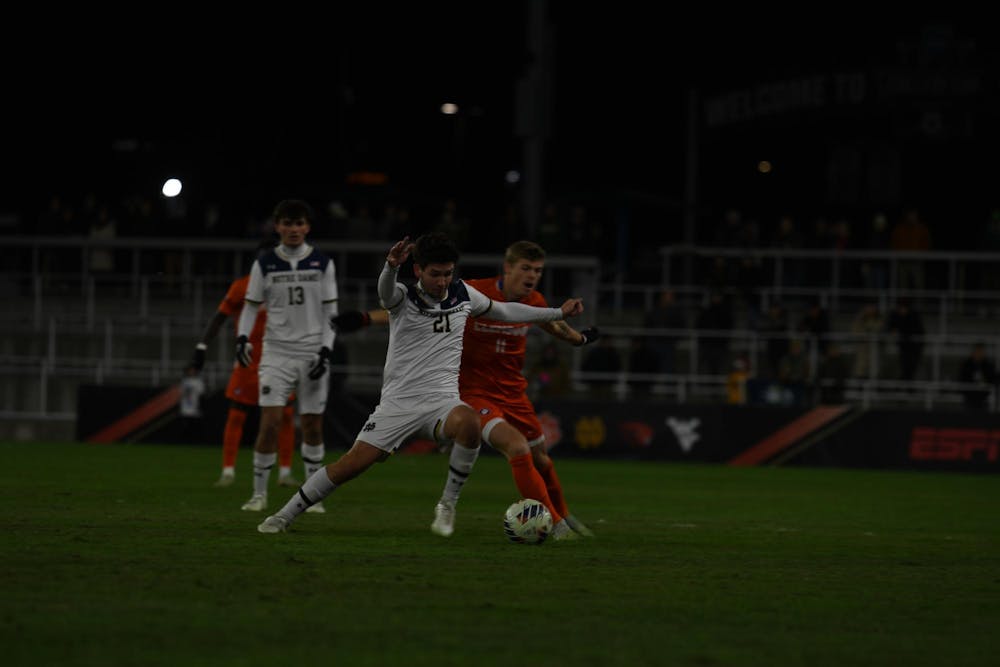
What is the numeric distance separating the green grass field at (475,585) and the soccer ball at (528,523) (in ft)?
0.39

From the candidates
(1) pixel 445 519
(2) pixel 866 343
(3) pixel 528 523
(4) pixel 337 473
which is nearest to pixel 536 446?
(1) pixel 445 519

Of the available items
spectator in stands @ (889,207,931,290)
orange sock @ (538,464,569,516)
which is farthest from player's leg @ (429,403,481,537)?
spectator in stands @ (889,207,931,290)

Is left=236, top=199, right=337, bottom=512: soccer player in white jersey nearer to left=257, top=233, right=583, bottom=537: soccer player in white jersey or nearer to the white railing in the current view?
left=257, top=233, right=583, bottom=537: soccer player in white jersey

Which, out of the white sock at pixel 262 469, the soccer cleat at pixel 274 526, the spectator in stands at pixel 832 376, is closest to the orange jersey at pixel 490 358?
the soccer cleat at pixel 274 526

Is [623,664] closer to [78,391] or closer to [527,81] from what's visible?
[78,391]

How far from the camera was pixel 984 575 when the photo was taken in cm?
965

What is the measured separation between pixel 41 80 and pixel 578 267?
22.7 metres

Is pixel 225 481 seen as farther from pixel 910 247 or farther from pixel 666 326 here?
pixel 910 247

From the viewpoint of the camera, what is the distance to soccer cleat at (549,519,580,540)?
35.8 ft

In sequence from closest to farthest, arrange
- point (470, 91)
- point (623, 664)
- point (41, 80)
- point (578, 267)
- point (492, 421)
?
1. point (623, 664)
2. point (492, 421)
3. point (578, 267)
4. point (41, 80)
5. point (470, 91)

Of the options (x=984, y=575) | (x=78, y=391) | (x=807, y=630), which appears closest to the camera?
(x=807, y=630)

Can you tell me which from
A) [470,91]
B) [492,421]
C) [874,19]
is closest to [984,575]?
[492,421]

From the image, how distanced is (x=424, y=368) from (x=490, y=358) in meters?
0.96

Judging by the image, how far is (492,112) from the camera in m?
64.1
